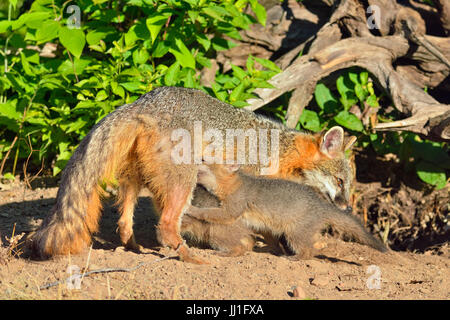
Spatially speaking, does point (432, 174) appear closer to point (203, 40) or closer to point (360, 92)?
point (360, 92)

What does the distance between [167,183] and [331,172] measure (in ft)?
8.94

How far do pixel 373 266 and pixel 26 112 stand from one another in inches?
230

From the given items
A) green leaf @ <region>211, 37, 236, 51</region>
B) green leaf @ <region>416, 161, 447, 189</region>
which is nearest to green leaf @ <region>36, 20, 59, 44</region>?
green leaf @ <region>211, 37, 236, 51</region>

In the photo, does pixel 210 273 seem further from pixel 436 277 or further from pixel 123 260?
pixel 436 277

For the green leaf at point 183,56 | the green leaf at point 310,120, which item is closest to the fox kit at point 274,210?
the green leaf at point 183,56

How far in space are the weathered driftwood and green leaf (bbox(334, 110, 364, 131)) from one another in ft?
2.14

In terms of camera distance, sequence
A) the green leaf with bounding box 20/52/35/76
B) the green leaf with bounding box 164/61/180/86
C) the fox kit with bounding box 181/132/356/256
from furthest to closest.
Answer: the green leaf with bounding box 20/52/35/76, the green leaf with bounding box 164/61/180/86, the fox kit with bounding box 181/132/356/256

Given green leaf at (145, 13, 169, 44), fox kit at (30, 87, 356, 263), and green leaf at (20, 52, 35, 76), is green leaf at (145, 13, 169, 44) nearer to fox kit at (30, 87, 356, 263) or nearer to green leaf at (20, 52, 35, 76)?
fox kit at (30, 87, 356, 263)

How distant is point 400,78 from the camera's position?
9.24 m

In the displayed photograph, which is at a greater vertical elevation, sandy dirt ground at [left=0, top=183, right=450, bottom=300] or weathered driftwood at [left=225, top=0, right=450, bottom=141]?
weathered driftwood at [left=225, top=0, right=450, bottom=141]

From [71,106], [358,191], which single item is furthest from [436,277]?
[71,106]

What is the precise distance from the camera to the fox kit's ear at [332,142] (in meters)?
8.12

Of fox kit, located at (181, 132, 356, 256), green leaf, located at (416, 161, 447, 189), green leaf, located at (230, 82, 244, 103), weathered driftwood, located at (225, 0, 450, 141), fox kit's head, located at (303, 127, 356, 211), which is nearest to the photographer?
fox kit, located at (181, 132, 356, 256)

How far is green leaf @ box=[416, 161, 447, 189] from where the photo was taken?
32.4 feet
